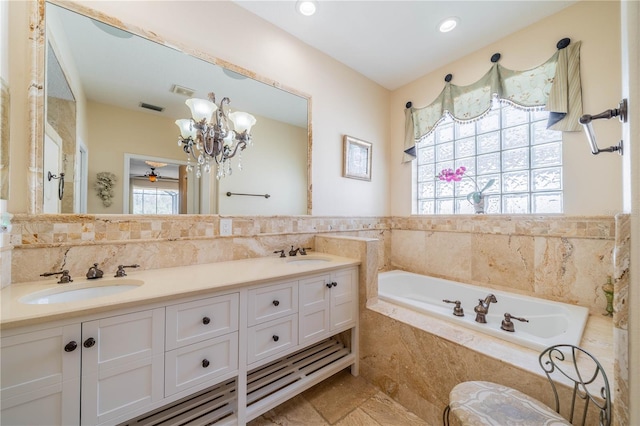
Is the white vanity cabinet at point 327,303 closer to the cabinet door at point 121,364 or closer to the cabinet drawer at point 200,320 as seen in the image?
the cabinet drawer at point 200,320

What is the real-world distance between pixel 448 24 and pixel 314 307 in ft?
8.19

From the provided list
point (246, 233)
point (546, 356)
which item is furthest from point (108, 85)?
point (546, 356)

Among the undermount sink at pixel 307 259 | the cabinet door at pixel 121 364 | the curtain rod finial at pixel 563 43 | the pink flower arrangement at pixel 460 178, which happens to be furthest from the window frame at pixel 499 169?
the cabinet door at pixel 121 364

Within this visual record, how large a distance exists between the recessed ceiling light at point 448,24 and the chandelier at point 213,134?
1780mm

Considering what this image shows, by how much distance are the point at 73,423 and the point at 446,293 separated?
8.68 ft

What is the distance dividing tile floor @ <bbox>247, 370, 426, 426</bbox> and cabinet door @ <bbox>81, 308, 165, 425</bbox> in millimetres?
733

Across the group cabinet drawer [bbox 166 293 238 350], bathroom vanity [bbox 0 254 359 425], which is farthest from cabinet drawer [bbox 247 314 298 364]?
cabinet drawer [bbox 166 293 238 350]

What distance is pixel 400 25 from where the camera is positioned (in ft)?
6.66

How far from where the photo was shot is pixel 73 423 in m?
0.85

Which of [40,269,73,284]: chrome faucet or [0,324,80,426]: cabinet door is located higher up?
[40,269,73,284]: chrome faucet

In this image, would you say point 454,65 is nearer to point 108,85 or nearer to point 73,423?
point 108,85

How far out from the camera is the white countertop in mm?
820

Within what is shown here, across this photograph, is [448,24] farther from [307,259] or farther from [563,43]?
[307,259]

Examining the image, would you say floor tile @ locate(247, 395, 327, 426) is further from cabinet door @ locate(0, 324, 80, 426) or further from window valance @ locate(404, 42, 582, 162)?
window valance @ locate(404, 42, 582, 162)
